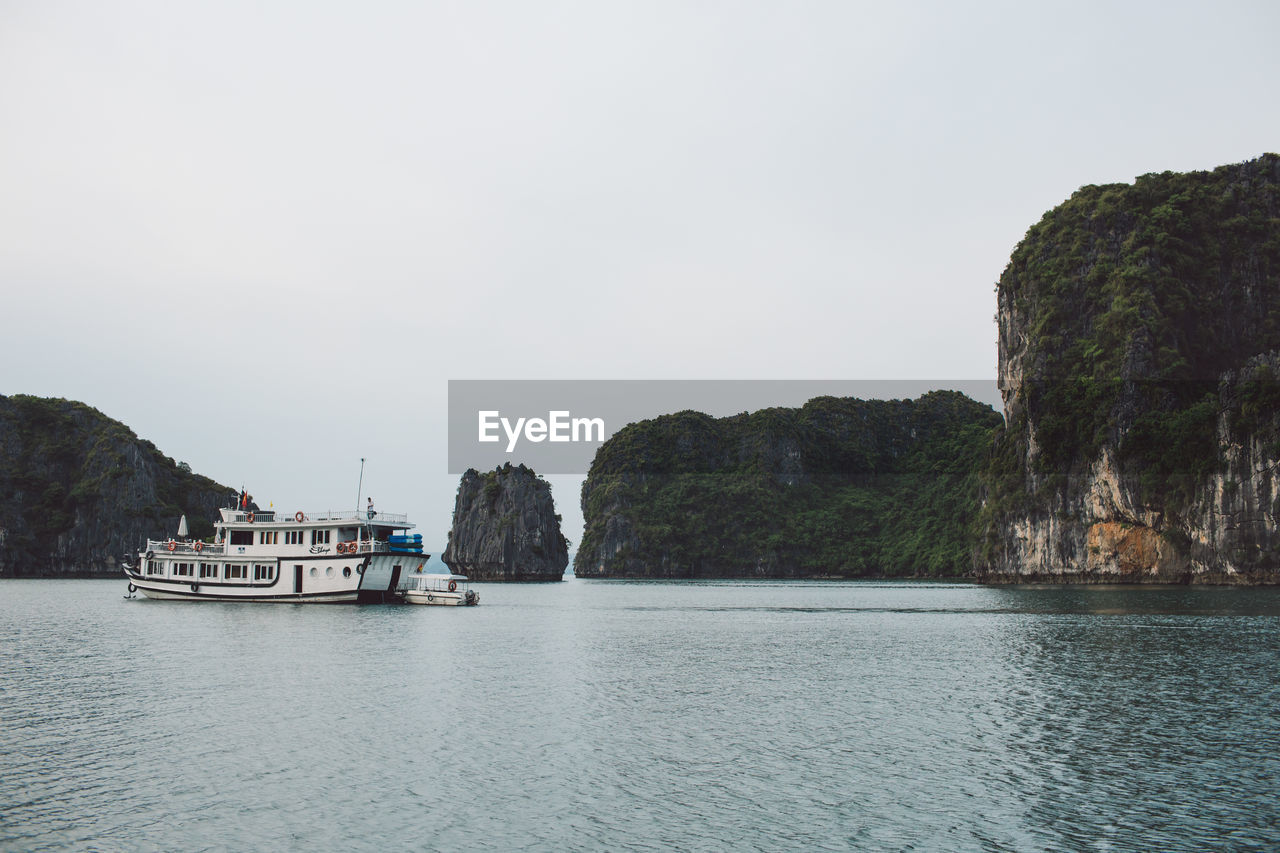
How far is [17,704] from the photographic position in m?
30.2

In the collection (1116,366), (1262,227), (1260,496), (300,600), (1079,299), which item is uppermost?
(1262,227)

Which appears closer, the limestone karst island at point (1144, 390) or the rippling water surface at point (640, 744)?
the rippling water surface at point (640, 744)

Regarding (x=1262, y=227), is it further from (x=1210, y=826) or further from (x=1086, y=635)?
(x=1210, y=826)

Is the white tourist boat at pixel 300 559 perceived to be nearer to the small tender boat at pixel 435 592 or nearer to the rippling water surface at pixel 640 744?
the small tender boat at pixel 435 592

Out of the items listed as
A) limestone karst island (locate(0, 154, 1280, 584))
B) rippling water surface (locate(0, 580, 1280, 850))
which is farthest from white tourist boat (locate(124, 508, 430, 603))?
limestone karst island (locate(0, 154, 1280, 584))

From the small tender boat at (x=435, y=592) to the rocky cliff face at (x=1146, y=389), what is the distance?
272 ft

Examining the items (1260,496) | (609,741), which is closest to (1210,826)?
(609,741)

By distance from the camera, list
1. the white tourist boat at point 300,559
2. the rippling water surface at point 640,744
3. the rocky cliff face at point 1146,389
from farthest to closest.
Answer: the rocky cliff face at point 1146,389 < the white tourist boat at point 300,559 < the rippling water surface at point 640,744

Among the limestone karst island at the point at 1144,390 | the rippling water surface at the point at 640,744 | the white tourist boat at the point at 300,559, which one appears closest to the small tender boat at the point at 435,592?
the white tourist boat at the point at 300,559

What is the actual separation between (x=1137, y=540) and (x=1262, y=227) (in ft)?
175

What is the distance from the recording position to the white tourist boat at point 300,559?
2945 inches

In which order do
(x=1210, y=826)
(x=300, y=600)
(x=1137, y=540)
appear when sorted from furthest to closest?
(x=1137, y=540)
(x=300, y=600)
(x=1210, y=826)

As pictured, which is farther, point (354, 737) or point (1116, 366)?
point (1116, 366)

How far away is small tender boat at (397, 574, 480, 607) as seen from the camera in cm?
8431
